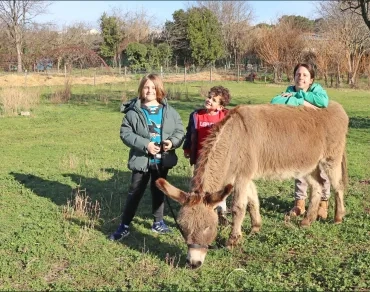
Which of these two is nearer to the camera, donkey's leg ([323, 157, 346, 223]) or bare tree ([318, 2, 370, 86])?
donkey's leg ([323, 157, 346, 223])

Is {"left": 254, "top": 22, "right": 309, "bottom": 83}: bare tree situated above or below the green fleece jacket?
above

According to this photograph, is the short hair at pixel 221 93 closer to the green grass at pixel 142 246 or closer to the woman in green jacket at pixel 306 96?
the woman in green jacket at pixel 306 96

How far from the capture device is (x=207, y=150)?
15.2 ft

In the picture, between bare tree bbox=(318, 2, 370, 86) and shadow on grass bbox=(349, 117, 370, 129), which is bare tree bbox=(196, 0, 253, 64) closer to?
bare tree bbox=(318, 2, 370, 86)

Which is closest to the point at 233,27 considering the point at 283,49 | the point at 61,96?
the point at 283,49

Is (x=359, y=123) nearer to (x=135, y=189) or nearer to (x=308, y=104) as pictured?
(x=308, y=104)

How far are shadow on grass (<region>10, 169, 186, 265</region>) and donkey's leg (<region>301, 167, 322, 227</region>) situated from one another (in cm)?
180

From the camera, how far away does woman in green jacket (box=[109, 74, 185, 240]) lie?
5048mm

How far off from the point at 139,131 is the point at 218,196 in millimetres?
1477

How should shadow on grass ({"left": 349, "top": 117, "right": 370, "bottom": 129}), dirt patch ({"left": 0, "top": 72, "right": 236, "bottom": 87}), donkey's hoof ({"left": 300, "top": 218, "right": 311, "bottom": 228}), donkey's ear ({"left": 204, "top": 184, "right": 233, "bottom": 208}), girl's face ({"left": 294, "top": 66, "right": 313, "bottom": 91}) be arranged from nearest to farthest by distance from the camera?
donkey's ear ({"left": 204, "top": 184, "right": 233, "bottom": 208}), donkey's hoof ({"left": 300, "top": 218, "right": 311, "bottom": 228}), girl's face ({"left": 294, "top": 66, "right": 313, "bottom": 91}), shadow on grass ({"left": 349, "top": 117, "right": 370, "bottom": 129}), dirt patch ({"left": 0, "top": 72, "right": 236, "bottom": 87})

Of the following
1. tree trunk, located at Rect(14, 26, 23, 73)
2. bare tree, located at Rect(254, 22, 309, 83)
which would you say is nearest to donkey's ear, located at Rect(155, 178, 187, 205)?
bare tree, located at Rect(254, 22, 309, 83)

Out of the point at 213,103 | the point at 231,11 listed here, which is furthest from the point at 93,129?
the point at 231,11

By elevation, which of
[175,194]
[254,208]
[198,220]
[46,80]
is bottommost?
[254,208]

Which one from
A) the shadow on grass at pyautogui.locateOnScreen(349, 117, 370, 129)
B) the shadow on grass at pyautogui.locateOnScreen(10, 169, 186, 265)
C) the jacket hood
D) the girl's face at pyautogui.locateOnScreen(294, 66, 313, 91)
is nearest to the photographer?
the shadow on grass at pyautogui.locateOnScreen(10, 169, 186, 265)
